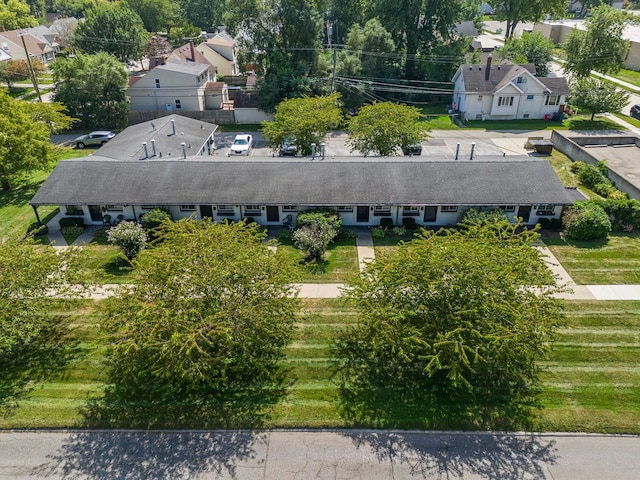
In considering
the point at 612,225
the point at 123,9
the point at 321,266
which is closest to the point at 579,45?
the point at 612,225

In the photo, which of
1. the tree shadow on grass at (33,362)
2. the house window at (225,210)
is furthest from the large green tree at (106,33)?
the tree shadow on grass at (33,362)

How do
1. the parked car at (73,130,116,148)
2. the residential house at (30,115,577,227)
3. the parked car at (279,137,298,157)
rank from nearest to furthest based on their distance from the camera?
the residential house at (30,115,577,227), the parked car at (279,137,298,157), the parked car at (73,130,116,148)

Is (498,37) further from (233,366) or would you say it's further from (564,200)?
(233,366)

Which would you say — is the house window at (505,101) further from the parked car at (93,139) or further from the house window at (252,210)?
the parked car at (93,139)

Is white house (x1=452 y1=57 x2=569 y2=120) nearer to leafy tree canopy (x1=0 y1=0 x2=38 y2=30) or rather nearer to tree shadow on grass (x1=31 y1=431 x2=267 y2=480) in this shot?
tree shadow on grass (x1=31 y1=431 x2=267 y2=480)

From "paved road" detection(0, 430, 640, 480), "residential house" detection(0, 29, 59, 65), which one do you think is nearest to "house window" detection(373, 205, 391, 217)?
"paved road" detection(0, 430, 640, 480)
